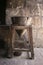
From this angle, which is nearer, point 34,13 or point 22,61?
point 22,61

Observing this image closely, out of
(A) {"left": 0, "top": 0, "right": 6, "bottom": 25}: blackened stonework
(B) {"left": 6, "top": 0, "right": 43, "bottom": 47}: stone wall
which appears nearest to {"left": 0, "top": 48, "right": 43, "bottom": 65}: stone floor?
(B) {"left": 6, "top": 0, "right": 43, "bottom": 47}: stone wall

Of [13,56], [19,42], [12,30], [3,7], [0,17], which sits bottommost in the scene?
[13,56]

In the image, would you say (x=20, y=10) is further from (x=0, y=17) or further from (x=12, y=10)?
(x=0, y=17)

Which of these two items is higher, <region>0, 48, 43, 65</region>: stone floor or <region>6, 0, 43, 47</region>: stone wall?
<region>6, 0, 43, 47</region>: stone wall

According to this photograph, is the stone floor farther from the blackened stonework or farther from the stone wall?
the blackened stonework

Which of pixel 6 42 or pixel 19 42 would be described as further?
pixel 6 42

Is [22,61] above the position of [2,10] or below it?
below

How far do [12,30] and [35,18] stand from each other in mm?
866

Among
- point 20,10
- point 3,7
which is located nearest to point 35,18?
point 20,10

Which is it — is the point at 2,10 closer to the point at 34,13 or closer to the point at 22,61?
the point at 34,13

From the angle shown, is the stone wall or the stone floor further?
the stone wall

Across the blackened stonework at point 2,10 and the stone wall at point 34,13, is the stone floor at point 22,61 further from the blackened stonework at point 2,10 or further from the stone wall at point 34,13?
the blackened stonework at point 2,10

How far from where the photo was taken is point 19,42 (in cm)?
255

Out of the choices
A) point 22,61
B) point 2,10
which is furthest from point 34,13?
point 22,61
